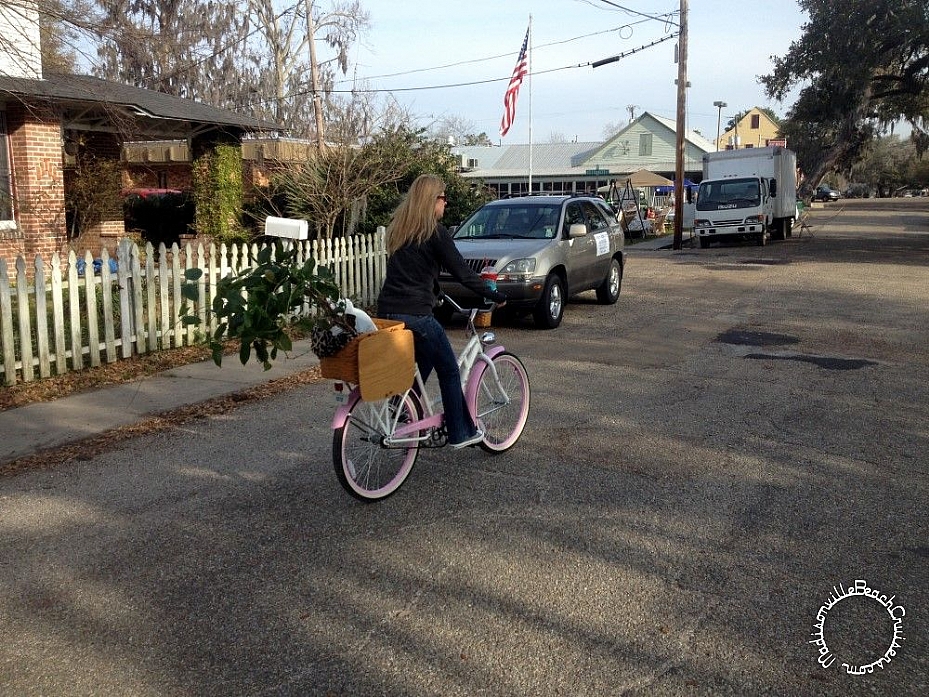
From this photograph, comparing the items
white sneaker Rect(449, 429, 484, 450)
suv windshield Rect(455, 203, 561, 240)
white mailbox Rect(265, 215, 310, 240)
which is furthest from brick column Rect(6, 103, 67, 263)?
white sneaker Rect(449, 429, 484, 450)

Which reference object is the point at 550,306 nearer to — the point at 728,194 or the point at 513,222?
the point at 513,222

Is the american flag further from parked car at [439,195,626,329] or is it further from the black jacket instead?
the black jacket

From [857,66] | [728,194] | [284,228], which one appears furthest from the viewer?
[857,66]

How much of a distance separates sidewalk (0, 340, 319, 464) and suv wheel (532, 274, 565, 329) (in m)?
3.34

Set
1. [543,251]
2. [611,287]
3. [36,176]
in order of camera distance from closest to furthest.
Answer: [543,251]
[611,287]
[36,176]

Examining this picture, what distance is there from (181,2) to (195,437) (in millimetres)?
35516

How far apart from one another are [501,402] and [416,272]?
1295 millimetres

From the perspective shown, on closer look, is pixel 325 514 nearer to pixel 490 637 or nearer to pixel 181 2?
pixel 490 637

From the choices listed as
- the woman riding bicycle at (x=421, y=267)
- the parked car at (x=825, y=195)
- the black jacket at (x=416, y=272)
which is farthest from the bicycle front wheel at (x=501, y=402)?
the parked car at (x=825, y=195)

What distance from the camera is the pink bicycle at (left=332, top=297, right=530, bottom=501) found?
16.6 ft

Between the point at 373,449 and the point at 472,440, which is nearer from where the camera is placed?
the point at 373,449

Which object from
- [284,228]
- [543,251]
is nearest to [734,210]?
[543,251]

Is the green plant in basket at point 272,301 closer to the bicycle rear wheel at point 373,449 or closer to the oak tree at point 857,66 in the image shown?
the bicycle rear wheel at point 373,449

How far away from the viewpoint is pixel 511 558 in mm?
4484
